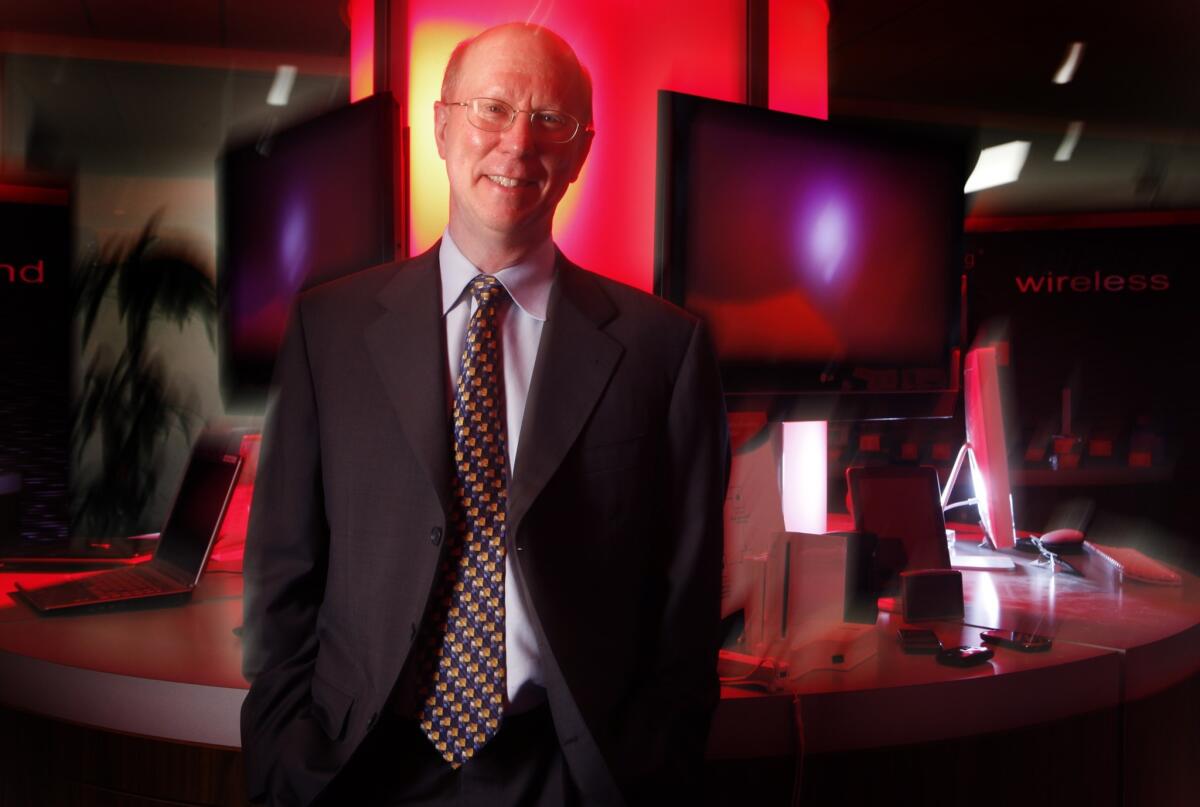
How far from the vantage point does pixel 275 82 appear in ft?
17.9

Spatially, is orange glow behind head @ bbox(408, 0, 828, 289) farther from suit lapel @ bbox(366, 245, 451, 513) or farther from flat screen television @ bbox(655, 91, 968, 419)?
suit lapel @ bbox(366, 245, 451, 513)

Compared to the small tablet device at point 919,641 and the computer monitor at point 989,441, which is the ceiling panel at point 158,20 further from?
the small tablet device at point 919,641

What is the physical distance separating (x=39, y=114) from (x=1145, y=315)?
769 cm

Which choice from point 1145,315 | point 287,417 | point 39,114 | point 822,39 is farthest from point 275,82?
point 1145,315

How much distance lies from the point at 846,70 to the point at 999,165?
6.93ft

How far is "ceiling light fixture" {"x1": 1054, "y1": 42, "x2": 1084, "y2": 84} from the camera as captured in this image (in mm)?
5039

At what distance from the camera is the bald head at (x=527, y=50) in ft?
3.92

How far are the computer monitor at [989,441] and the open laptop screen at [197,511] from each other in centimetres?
163

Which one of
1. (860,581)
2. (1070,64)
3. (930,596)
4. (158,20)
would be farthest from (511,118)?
(1070,64)

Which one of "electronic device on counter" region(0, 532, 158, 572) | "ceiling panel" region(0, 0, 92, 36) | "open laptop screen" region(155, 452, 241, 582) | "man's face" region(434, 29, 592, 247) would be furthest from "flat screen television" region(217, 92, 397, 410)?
"ceiling panel" region(0, 0, 92, 36)

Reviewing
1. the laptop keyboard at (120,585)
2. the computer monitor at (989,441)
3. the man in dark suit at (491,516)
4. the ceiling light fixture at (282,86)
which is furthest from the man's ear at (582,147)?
the ceiling light fixture at (282,86)

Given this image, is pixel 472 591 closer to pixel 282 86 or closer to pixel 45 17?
pixel 45 17

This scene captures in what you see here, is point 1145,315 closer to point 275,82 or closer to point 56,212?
point 275,82

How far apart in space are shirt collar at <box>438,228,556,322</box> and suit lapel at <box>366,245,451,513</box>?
0.06 feet
